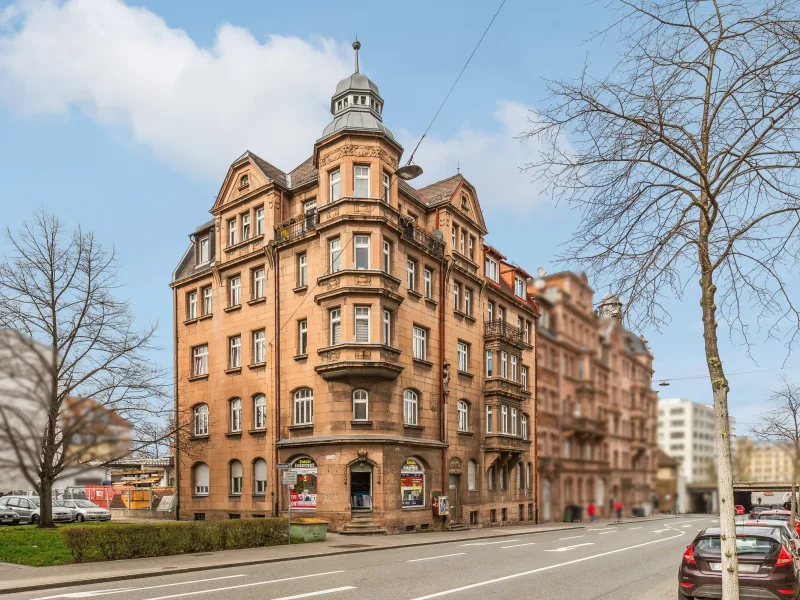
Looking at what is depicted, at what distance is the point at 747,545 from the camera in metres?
12.7

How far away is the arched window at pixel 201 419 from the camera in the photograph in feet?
133

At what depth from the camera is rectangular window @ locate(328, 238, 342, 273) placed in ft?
111

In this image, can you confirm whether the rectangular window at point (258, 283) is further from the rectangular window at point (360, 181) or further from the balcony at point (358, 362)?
the rectangular window at point (360, 181)

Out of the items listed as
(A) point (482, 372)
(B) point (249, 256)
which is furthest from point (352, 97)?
(A) point (482, 372)

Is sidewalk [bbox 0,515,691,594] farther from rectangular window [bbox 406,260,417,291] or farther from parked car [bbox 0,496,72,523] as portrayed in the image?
parked car [bbox 0,496,72,523]

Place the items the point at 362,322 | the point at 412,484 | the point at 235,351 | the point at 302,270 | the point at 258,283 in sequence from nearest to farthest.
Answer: the point at 362,322
the point at 412,484
the point at 302,270
the point at 258,283
the point at 235,351

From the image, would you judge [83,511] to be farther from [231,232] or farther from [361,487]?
[361,487]

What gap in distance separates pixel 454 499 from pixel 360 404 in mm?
8667

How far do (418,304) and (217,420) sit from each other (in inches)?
480

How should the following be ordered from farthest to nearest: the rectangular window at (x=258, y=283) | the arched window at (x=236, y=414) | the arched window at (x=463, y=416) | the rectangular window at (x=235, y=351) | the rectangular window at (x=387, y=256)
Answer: the arched window at (x=463, y=416) → the rectangular window at (x=235, y=351) → the arched window at (x=236, y=414) → the rectangular window at (x=258, y=283) → the rectangular window at (x=387, y=256)

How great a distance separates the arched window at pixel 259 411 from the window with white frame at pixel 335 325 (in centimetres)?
590

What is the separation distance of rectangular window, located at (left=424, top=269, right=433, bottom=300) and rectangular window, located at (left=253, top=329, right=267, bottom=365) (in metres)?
8.22

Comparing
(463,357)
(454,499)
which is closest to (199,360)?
(463,357)

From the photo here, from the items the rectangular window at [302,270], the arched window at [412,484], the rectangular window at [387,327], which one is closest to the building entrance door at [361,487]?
the arched window at [412,484]
